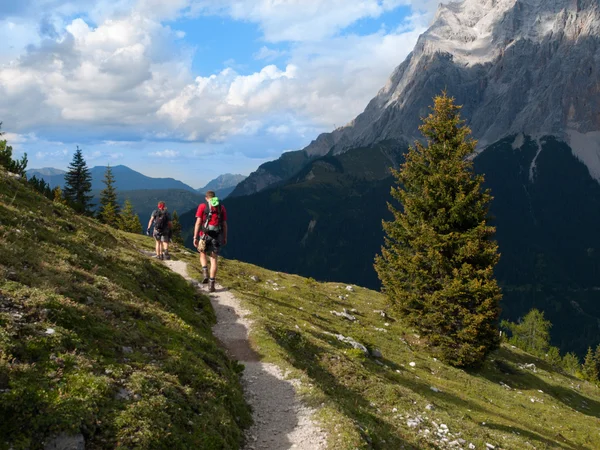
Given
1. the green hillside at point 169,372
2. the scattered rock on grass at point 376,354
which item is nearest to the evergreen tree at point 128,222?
the green hillside at point 169,372

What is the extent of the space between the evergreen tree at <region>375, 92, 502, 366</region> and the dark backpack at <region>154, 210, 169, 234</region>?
52.6 feet

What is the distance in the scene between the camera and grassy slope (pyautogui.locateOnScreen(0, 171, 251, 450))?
6539 mm

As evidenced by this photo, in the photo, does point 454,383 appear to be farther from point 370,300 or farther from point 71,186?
point 71,186

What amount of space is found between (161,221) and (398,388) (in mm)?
20275

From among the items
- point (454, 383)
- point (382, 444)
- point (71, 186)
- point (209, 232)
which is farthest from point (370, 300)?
point (71, 186)

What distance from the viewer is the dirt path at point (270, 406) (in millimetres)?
9297

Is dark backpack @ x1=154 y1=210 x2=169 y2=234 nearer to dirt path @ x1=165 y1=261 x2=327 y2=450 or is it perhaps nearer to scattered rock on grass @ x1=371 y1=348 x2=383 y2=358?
dirt path @ x1=165 y1=261 x2=327 y2=450

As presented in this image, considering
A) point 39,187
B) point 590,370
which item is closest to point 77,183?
point 39,187

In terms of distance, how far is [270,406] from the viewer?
11.1 meters

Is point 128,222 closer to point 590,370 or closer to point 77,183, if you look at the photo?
point 77,183

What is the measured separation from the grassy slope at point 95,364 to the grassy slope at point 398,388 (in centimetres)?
299

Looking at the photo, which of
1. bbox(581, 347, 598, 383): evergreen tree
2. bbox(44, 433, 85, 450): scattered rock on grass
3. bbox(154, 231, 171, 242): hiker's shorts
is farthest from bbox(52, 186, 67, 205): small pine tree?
bbox(581, 347, 598, 383): evergreen tree

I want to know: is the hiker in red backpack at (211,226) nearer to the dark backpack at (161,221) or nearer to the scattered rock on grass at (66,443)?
the dark backpack at (161,221)

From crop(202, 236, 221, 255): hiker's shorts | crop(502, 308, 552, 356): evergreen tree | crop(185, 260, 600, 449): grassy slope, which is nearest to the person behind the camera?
crop(185, 260, 600, 449): grassy slope
